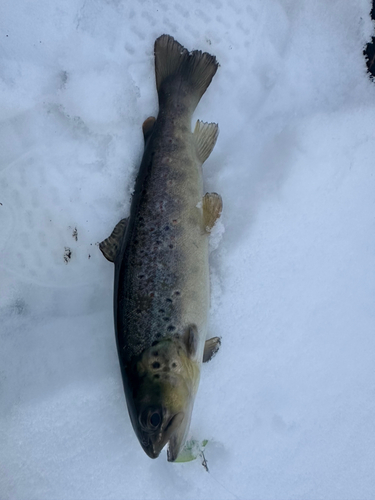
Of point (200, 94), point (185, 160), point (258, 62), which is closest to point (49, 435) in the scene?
point (185, 160)

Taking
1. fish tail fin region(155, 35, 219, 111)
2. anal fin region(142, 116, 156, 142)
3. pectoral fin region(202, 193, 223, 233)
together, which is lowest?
pectoral fin region(202, 193, 223, 233)

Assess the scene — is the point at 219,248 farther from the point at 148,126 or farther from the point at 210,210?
Result: the point at 148,126

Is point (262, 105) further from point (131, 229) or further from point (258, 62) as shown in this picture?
point (131, 229)

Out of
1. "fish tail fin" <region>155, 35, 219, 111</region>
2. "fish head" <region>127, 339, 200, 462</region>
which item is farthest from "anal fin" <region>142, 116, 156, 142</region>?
"fish head" <region>127, 339, 200, 462</region>

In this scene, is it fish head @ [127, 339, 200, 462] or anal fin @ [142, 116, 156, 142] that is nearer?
fish head @ [127, 339, 200, 462]

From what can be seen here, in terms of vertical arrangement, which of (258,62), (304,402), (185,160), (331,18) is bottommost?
(304,402)

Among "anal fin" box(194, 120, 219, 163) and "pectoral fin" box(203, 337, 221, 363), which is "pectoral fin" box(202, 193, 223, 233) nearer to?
"anal fin" box(194, 120, 219, 163)

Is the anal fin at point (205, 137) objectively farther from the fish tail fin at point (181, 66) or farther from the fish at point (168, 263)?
the fish tail fin at point (181, 66)
